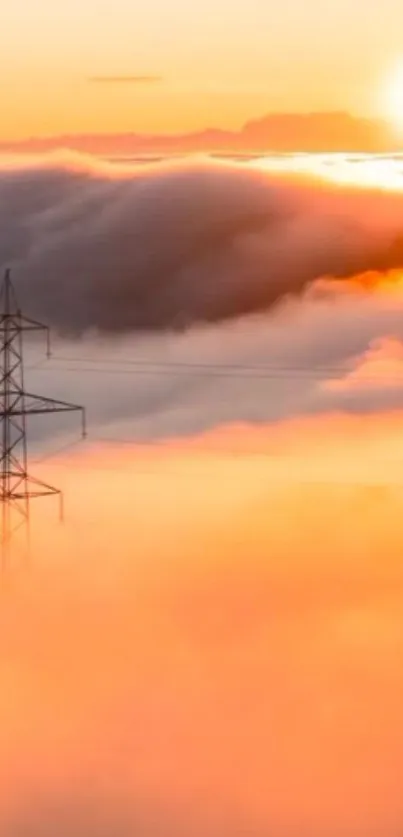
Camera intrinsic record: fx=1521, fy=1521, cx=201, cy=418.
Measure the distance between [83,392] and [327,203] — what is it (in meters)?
62.8

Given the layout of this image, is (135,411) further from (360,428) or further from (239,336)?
(239,336)

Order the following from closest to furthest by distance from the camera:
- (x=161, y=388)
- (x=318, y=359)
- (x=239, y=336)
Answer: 1. (x=161, y=388)
2. (x=318, y=359)
3. (x=239, y=336)

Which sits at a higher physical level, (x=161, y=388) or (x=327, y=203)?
(x=327, y=203)

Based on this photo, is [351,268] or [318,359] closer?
[318,359]

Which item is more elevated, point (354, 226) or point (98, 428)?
point (354, 226)

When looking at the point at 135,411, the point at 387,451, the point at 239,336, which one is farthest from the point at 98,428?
the point at 239,336

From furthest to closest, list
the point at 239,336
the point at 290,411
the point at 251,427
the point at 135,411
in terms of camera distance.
→ the point at 239,336
the point at 135,411
the point at 290,411
the point at 251,427

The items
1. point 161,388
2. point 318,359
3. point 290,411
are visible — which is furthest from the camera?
point 318,359

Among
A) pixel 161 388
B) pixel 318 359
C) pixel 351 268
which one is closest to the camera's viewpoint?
pixel 161 388

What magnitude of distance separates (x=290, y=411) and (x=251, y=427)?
9.66 metres

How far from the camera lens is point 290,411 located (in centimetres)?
11706

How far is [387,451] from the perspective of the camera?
3349 inches

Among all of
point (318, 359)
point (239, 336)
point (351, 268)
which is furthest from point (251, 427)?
point (351, 268)

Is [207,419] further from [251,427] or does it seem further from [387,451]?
[387,451]
